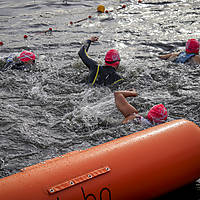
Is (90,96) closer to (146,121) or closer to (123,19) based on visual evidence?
(146,121)

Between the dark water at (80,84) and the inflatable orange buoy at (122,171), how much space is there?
1.66 ft

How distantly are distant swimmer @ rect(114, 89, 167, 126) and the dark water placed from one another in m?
0.15

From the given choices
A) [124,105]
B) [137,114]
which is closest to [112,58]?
[124,105]

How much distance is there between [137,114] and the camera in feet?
15.7

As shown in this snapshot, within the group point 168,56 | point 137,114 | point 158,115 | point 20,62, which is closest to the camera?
point 158,115

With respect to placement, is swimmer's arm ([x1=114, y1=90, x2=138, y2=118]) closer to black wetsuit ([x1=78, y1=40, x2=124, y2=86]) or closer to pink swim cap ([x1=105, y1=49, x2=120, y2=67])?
black wetsuit ([x1=78, y1=40, x2=124, y2=86])

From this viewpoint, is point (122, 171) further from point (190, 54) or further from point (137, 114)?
point (190, 54)

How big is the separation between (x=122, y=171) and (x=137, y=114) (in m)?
1.81

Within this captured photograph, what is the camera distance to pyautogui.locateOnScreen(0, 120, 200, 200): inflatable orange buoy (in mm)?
2850

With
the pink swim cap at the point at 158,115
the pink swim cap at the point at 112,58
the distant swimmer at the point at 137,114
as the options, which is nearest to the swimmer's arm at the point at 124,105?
the distant swimmer at the point at 137,114

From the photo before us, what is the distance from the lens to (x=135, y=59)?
7832mm

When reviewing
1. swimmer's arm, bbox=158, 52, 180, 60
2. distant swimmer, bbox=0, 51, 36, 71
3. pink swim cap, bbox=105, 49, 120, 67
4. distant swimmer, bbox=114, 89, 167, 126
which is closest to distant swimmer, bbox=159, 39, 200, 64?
swimmer's arm, bbox=158, 52, 180, 60

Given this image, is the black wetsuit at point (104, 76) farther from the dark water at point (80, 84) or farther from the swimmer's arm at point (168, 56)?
the swimmer's arm at point (168, 56)

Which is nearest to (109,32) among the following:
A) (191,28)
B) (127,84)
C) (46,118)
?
(191,28)
